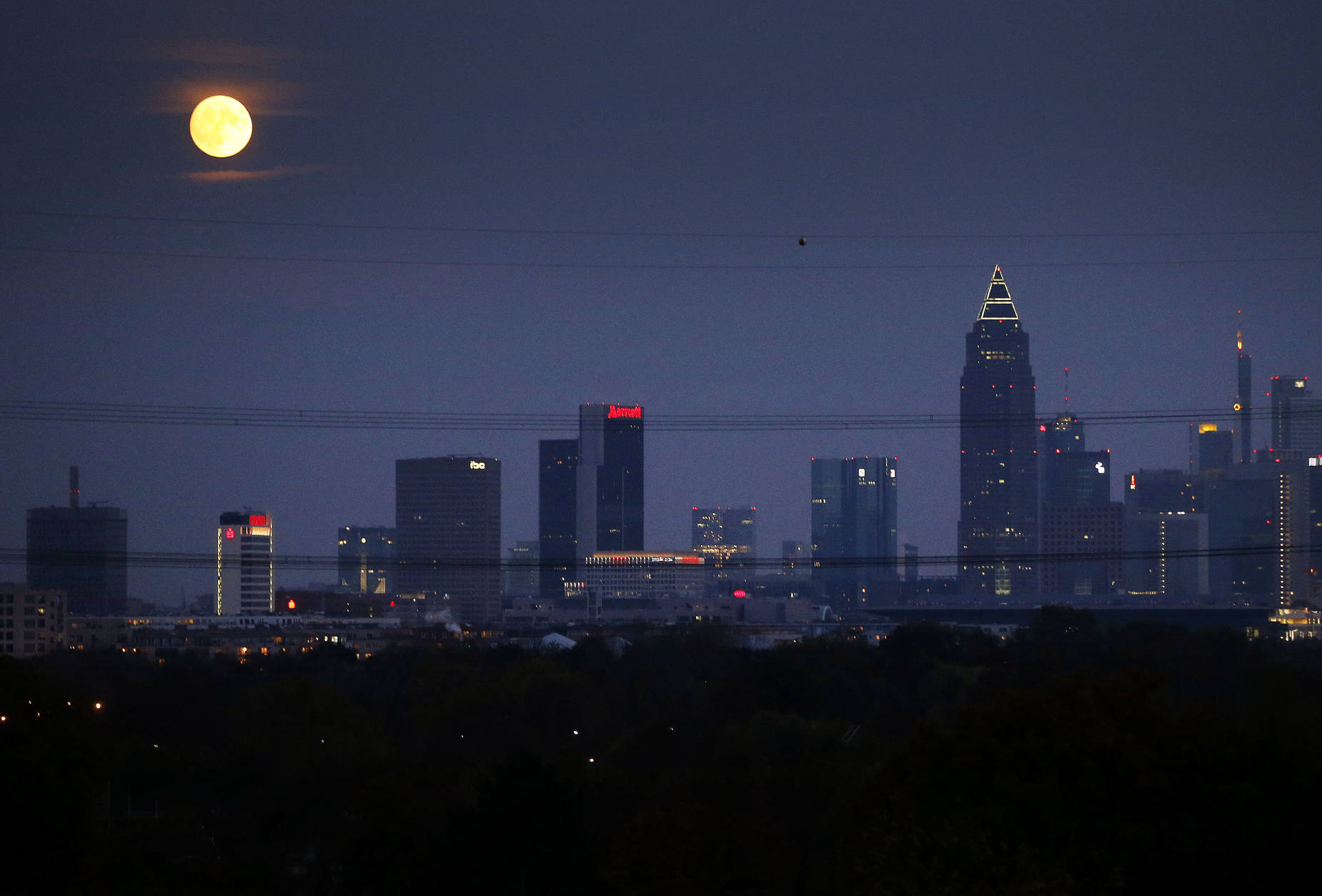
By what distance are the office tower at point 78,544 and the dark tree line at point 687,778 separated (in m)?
94.5

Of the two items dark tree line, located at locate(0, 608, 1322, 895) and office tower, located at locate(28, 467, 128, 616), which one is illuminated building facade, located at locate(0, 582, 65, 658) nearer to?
office tower, located at locate(28, 467, 128, 616)

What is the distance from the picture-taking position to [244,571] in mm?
187750

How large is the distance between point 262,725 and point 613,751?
11.6 meters

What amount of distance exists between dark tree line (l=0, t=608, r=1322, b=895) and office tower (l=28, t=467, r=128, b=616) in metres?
94.5

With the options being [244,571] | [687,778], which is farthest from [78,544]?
[687,778]

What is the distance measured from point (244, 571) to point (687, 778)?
166 metres

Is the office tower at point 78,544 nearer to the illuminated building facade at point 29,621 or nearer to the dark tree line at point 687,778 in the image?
the illuminated building facade at point 29,621

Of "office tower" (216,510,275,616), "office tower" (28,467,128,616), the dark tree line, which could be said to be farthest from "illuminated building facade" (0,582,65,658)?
"office tower" (216,510,275,616)

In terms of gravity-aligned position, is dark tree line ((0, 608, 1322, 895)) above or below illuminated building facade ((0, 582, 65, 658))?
above

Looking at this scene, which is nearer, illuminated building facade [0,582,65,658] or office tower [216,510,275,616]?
illuminated building facade [0,582,65,658]

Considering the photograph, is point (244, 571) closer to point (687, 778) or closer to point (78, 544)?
point (78, 544)

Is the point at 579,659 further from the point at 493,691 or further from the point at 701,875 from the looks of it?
the point at 701,875

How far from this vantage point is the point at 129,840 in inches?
1198

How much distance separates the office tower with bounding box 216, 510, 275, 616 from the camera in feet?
586
